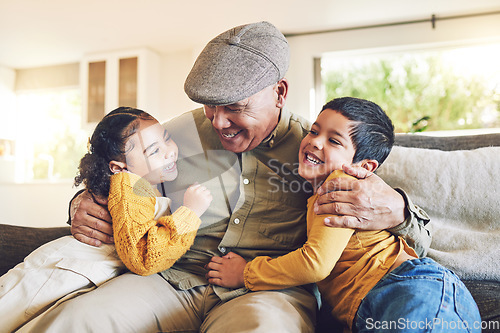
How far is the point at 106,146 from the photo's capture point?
1.04 m

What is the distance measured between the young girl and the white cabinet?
10.2ft

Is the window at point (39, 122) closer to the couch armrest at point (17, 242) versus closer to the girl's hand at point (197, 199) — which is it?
the couch armrest at point (17, 242)

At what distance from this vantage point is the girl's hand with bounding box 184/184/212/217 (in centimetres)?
99

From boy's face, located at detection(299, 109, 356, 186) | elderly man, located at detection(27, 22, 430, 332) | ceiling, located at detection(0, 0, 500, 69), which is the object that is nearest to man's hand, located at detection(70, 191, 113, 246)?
elderly man, located at detection(27, 22, 430, 332)

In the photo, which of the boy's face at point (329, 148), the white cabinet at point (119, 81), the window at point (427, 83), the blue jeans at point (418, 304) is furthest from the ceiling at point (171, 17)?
the blue jeans at point (418, 304)

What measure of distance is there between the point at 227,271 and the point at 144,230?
8.4 inches

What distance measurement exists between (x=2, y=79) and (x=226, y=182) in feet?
15.6

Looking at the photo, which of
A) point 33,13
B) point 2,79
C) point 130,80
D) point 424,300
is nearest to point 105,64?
point 130,80

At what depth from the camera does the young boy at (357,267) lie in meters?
0.73

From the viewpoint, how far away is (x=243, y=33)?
101cm

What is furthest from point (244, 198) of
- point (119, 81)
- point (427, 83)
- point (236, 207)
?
point (119, 81)

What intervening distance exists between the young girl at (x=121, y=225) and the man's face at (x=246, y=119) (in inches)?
5.6

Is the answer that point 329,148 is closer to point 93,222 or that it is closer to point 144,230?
point 144,230

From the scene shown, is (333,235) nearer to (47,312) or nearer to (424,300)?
(424,300)
